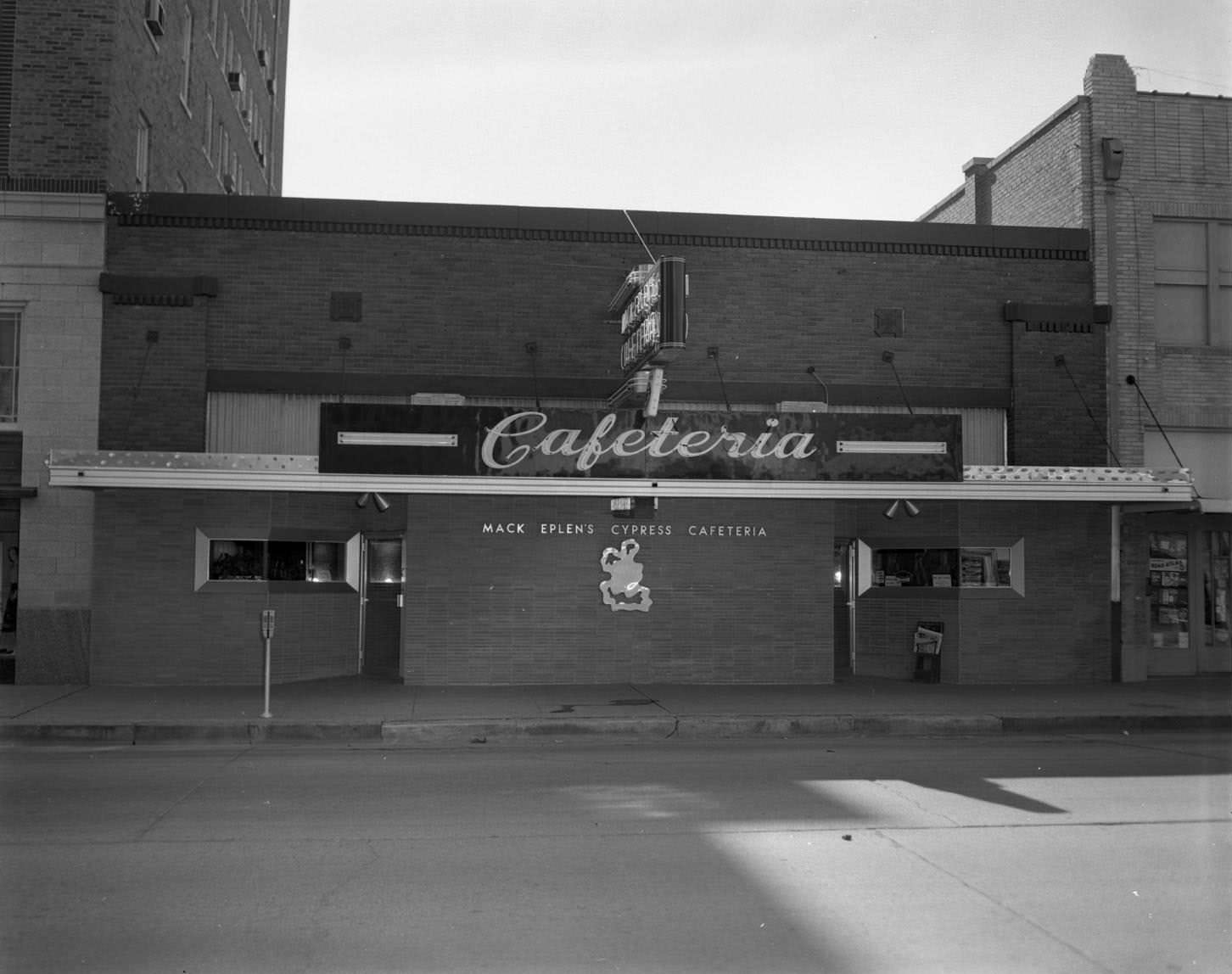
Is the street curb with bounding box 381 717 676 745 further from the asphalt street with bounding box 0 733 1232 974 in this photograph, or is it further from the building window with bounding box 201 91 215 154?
the building window with bounding box 201 91 215 154

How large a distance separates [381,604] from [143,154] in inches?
352

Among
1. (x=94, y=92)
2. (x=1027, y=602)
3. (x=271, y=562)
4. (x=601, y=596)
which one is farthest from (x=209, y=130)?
(x=1027, y=602)

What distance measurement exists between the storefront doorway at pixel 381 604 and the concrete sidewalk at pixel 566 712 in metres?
1.06

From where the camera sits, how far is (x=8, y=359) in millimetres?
17500

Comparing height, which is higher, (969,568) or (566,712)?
(969,568)

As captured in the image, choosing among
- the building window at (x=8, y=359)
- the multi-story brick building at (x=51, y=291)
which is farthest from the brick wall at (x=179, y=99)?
the building window at (x=8, y=359)

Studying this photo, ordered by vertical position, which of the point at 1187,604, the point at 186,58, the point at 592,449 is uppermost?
the point at 186,58

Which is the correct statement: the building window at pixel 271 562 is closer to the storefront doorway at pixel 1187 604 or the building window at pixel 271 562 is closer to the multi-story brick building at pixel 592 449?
the multi-story brick building at pixel 592 449

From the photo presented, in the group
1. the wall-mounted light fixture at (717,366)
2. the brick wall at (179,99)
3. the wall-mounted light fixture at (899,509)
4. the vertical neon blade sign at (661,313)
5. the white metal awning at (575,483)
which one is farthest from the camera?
the brick wall at (179,99)

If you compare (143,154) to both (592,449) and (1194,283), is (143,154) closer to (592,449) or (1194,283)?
(592,449)

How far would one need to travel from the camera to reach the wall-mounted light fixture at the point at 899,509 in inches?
706

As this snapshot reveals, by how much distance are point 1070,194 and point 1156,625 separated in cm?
730

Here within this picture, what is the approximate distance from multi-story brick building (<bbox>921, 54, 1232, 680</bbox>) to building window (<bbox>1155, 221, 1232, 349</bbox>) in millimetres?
20

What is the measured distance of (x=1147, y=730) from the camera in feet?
48.5
